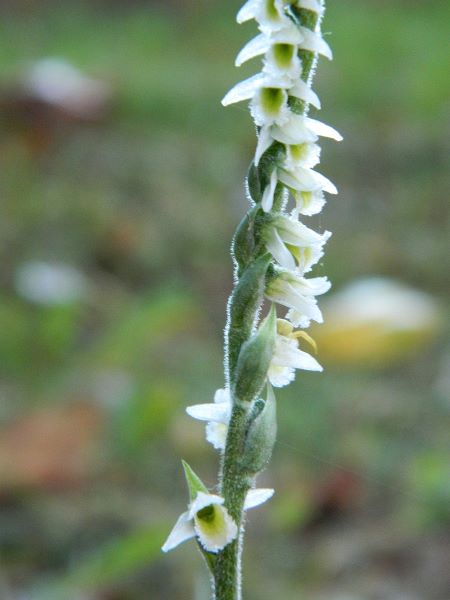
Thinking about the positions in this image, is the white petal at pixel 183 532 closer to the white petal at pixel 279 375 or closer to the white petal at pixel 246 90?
the white petal at pixel 279 375

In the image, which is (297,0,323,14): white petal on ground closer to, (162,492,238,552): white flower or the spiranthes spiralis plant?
the spiranthes spiralis plant

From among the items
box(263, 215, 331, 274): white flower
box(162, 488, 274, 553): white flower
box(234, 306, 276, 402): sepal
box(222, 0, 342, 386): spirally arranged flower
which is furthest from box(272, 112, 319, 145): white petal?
box(162, 488, 274, 553): white flower

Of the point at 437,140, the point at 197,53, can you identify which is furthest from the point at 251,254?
the point at 197,53

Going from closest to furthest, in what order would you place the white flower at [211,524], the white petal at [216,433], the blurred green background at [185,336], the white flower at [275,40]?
the white flower at [275,40], the white flower at [211,524], the white petal at [216,433], the blurred green background at [185,336]

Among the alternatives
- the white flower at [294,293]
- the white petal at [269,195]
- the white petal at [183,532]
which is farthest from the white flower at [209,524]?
the white petal at [269,195]

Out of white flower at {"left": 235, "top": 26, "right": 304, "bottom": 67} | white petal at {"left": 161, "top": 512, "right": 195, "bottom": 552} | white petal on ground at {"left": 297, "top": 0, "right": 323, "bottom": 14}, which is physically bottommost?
white petal at {"left": 161, "top": 512, "right": 195, "bottom": 552}

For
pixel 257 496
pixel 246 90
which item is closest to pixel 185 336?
pixel 257 496
